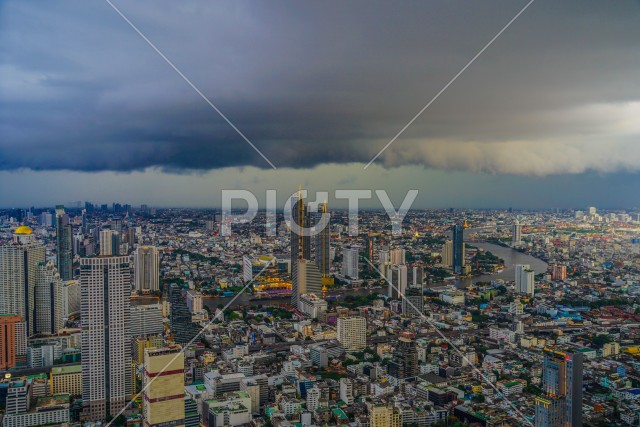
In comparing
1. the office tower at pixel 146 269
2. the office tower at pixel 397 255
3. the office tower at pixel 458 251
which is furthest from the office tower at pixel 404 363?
the office tower at pixel 146 269

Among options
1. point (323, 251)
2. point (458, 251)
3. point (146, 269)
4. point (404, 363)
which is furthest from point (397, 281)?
point (146, 269)

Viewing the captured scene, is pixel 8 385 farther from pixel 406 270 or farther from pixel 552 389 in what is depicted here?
pixel 406 270

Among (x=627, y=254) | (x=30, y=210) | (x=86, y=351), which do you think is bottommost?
(x=86, y=351)

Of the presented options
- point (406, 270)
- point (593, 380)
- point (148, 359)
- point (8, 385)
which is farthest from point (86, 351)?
point (406, 270)

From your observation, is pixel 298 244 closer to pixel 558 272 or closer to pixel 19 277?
pixel 558 272

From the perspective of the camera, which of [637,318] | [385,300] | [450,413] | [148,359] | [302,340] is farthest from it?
[385,300]

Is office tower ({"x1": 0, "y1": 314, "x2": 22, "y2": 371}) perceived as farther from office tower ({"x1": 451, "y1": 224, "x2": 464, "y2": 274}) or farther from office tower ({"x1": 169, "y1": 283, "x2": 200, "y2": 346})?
office tower ({"x1": 451, "y1": 224, "x2": 464, "y2": 274})

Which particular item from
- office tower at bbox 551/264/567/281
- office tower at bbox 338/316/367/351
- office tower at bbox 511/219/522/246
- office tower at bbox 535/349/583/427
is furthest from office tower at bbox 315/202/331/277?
office tower at bbox 535/349/583/427

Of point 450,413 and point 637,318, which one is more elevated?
point 637,318

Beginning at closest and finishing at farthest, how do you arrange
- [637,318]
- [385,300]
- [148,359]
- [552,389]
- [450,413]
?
1. [148,359]
2. [552,389]
3. [450,413]
4. [637,318]
5. [385,300]
